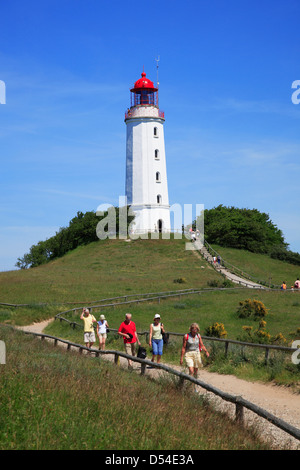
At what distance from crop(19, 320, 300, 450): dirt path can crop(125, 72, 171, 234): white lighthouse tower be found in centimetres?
5716

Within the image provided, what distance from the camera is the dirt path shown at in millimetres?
9625

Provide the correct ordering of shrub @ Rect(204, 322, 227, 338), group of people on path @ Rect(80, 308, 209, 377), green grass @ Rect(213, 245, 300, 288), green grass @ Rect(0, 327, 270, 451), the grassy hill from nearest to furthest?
green grass @ Rect(0, 327, 270, 451), the grassy hill, group of people on path @ Rect(80, 308, 209, 377), shrub @ Rect(204, 322, 227, 338), green grass @ Rect(213, 245, 300, 288)

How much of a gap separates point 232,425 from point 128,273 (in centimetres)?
4793

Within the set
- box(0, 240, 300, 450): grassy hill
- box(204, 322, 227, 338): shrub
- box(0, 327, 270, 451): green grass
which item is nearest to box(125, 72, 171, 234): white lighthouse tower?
box(0, 240, 300, 450): grassy hill

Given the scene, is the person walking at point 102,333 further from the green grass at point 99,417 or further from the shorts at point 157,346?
the green grass at point 99,417

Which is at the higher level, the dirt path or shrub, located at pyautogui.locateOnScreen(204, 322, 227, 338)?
shrub, located at pyautogui.locateOnScreen(204, 322, 227, 338)

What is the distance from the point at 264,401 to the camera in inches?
511

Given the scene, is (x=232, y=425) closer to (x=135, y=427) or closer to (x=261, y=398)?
(x=135, y=427)

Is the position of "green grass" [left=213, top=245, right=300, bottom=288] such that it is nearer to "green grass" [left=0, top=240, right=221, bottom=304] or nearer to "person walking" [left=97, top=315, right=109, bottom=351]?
"green grass" [left=0, top=240, right=221, bottom=304]

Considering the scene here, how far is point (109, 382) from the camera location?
10211 mm

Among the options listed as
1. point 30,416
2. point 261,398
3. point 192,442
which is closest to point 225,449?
point 192,442

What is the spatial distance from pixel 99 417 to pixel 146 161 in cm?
6657

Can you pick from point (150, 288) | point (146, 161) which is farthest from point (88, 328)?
point (146, 161)
